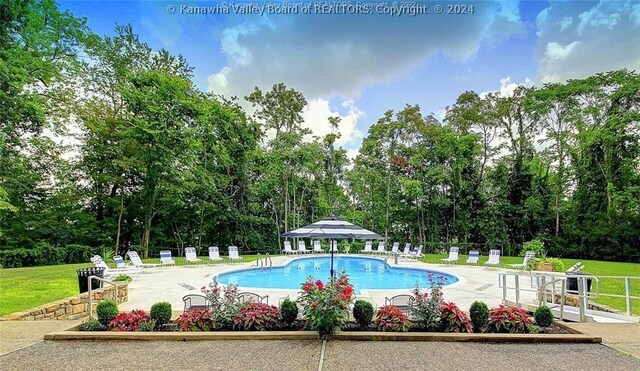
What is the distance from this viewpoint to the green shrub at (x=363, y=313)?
4.95m

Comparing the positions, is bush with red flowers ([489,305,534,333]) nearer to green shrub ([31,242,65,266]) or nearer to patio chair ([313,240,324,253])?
green shrub ([31,242,65,266])

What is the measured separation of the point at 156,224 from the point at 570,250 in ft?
75.7

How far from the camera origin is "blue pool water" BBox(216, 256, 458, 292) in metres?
10.8

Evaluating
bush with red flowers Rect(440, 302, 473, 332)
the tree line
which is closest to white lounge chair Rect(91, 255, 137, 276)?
the tree line

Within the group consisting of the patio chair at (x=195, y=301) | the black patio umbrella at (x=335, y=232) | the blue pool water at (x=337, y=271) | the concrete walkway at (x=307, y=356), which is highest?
the black patio umbrella at (x=335, y=232)

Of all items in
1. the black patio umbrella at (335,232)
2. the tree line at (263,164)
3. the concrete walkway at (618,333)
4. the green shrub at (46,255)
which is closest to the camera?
the concrete walkway at (618,333)

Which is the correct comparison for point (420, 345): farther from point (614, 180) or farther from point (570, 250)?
point (614, 180)

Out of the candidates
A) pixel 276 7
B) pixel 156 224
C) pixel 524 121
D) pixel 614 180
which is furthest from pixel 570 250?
pixel 156 224

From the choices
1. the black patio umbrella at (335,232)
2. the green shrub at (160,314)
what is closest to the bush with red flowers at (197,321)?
the green shrub at (160,314)

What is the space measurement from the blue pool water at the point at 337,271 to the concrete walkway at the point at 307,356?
192 inches

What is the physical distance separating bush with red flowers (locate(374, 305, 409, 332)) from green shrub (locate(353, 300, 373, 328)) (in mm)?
126

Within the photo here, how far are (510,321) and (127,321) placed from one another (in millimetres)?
5369

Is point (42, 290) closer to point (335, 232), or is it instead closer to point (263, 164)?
point (335, 232)

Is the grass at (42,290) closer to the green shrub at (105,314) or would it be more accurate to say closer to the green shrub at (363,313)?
the green shrub at (105,314)
